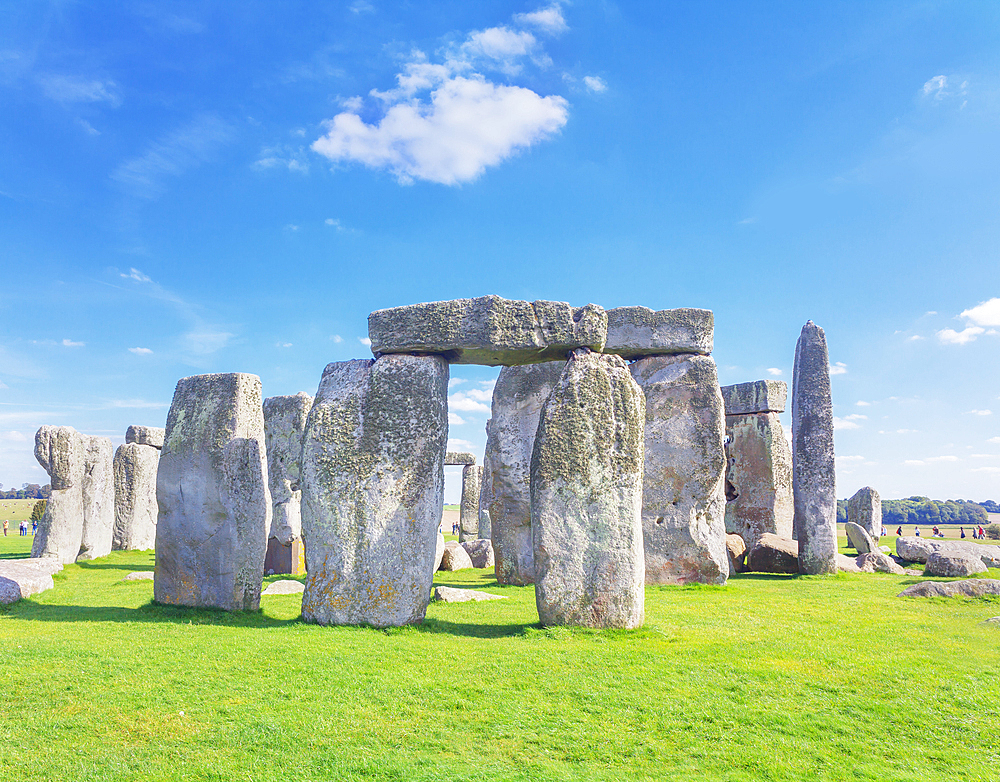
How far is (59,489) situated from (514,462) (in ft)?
33.4

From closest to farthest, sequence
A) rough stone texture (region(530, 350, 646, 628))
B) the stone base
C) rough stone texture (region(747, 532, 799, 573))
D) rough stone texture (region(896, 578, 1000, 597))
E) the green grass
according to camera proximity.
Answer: the green grass
rough stone texture (region(530, 350, 646, 628))
rough stone texture (region(896, 578, 1000, 597))
rough stone texture (region(747, 532, 799, 573))
the stone base

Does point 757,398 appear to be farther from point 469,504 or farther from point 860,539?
point 469,504

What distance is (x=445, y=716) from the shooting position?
507 cm

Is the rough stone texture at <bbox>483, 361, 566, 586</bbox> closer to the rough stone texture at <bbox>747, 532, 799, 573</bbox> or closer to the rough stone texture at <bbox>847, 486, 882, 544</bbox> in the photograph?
the rough stone texture at <bbox>747, 532, 799, 573</bbox>

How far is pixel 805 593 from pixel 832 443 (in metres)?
4.37

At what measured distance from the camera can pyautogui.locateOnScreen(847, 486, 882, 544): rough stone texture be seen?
21859 millimetres

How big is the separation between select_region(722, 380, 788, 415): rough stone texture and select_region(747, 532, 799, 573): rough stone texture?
3.82 meters

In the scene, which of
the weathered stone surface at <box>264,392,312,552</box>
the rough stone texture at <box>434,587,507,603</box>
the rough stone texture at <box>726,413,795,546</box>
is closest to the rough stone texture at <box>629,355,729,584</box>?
the rough stone texture at <box>434,587,507,603</box>

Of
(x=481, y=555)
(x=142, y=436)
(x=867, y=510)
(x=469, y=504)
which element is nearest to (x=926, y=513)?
(x=867, y=510)

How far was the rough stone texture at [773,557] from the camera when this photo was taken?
1526 centimetres

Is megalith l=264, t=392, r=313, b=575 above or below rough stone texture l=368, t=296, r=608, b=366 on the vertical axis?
below

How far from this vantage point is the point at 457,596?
10359 mm

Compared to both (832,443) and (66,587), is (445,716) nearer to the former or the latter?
(66,587)

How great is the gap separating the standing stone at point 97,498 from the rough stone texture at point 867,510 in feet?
68.3
